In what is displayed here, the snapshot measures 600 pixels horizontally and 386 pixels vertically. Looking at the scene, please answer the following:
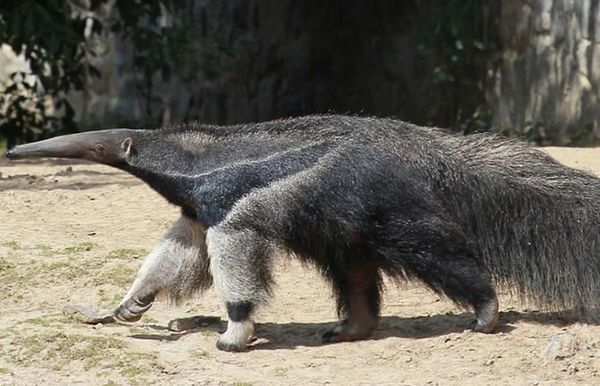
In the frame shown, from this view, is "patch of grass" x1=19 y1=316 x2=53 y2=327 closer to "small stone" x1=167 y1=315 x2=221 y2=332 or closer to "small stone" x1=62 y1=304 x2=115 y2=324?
"small stone" x1=62 y1=304 x2=115 y2=324

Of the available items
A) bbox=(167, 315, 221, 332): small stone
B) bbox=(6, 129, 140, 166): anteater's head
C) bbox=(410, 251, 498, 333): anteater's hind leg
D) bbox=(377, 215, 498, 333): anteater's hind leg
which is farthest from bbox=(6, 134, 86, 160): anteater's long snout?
bbox=(410, 251, 498, 333): anteater's hind leg

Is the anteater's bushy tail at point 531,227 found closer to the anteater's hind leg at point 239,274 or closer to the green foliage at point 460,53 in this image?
the anteater's hind leg at point 239,274

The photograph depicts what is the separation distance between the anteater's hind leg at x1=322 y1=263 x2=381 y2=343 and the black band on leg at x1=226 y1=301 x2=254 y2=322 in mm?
514

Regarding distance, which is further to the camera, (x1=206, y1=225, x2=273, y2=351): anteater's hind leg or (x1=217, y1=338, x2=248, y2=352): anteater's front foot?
(x1=217, y1=338, x2=248, y2=352): anteater's front foot

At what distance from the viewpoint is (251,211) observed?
22.1 ft

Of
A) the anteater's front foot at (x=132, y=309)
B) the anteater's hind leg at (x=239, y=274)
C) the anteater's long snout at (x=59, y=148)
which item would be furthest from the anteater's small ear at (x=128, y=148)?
the anteater's front foot at (x=132, y=309)

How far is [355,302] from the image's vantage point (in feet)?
23.6

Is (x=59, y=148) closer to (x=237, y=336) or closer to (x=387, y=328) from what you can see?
(x=237, y=336)

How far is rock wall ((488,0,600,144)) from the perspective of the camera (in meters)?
15.0

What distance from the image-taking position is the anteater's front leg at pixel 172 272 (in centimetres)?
732

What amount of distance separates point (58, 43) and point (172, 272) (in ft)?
24.6

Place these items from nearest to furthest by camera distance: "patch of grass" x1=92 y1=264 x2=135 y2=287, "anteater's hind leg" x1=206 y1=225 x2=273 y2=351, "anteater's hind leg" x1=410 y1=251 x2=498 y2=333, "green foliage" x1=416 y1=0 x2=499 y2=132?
"anteater's hind leg" x1=206 y1=225 x2=273 y2=351 < "anteater's hind leg" x1=410 y1=251 x2=498 y2=333 < "patch of grass" x1=92 y1=264 x2=135 y2=287 < "green foliage" x1=416 y1=0 x2=499 y2=132

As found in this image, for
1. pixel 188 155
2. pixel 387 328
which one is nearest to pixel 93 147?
pixel 188 155

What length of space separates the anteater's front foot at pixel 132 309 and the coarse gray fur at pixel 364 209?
0.18m
